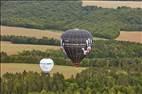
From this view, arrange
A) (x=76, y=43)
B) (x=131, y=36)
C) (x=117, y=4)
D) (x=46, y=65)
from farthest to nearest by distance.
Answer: (x=117, y=4) → (x=131, y=36) → (x=76, y=43) → (x=46, y=65)

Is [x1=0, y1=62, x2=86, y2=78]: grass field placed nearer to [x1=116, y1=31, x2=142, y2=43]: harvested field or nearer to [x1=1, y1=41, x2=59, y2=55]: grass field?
[x1=1, y1=41, x2=59, y2=55]: grass field

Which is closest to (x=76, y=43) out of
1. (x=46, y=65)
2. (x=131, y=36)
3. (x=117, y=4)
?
(x=46, y=65)

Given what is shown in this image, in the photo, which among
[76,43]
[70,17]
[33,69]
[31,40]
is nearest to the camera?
[76,43]

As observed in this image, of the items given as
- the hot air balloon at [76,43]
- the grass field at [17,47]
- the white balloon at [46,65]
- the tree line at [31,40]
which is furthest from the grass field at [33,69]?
the tree line at [31,40]

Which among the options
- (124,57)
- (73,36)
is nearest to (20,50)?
(124,57)

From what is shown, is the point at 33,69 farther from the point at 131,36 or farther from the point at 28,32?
the point at 28,32

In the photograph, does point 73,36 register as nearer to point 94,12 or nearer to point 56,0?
point 94,12

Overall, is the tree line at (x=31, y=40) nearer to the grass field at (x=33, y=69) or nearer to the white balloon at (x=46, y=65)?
the grass field at (x=33, y=69)
